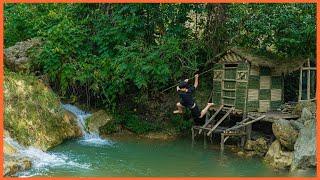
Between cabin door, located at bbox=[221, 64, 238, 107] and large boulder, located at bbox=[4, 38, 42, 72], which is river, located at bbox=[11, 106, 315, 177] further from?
large boulder, located at bbox=[4, 38, 42, 72]

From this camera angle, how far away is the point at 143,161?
18422mm

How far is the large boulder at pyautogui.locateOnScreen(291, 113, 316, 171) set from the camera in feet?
55.5

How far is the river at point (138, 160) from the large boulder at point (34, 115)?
51cm

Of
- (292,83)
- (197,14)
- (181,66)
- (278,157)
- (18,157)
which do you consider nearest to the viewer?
(18,157)

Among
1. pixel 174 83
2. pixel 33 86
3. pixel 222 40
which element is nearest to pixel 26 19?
pixel 33 86

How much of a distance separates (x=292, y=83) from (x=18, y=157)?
13.9m

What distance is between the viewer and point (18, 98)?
19.7m

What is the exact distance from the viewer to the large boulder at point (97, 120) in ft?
74.1

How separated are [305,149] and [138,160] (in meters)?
6.18

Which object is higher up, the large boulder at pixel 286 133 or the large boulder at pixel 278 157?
the large boulder at pixel 286 133

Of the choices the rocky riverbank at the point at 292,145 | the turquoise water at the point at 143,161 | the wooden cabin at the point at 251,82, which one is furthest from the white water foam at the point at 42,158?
the wooden cabin at the point at 251,82

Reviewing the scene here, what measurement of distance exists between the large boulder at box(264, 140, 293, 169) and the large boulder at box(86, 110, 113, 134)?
8.12 meters

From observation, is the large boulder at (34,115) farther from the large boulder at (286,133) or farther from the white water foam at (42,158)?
the large boulder at (286,133)

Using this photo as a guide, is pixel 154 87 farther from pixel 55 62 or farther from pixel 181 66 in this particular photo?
pixel 55 62
